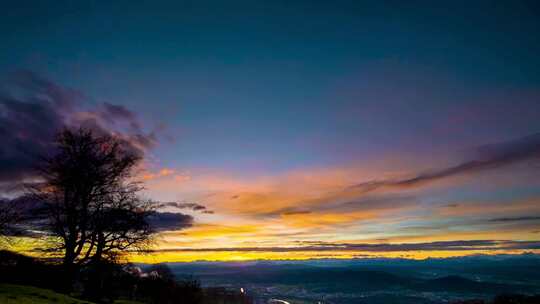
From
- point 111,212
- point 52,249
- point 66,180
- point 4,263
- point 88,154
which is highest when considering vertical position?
point 88,154

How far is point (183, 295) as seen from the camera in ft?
257

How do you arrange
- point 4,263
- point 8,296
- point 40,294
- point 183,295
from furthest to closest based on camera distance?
point 183,295, point 4,263, point 40,294, point 8,296

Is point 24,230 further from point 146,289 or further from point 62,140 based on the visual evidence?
point 146,289

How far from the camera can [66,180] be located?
1078 inches

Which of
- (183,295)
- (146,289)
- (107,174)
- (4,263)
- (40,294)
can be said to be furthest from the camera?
(183,295)

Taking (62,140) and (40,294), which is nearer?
(40,294)

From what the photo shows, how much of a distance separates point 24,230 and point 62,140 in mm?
10546

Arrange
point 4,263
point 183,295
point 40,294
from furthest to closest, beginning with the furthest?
point 183,295 < point 4,263 < point 40,294

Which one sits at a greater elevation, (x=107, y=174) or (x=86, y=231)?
(x=107, y=174)

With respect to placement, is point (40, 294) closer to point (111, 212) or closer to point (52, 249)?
point (52, 249)

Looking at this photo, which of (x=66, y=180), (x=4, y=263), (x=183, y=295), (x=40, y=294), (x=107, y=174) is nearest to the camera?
(x=40, y=294)

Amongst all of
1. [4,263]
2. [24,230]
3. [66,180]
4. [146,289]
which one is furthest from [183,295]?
[66,180]

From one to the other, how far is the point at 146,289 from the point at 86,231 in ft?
162

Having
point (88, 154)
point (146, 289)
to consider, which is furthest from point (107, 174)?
point (146, 289)
